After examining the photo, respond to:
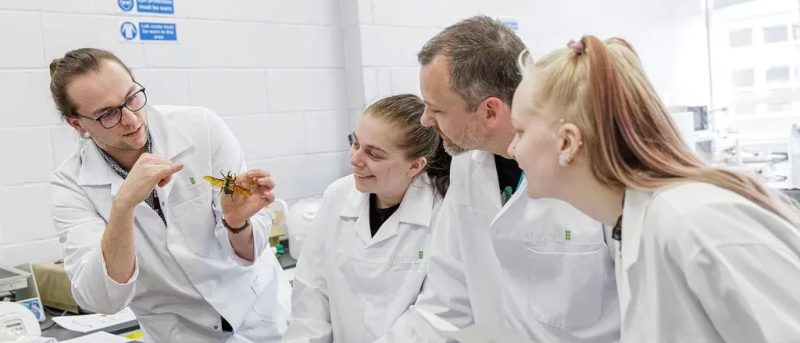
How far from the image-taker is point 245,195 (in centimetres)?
184

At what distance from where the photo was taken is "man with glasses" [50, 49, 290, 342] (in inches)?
70.1

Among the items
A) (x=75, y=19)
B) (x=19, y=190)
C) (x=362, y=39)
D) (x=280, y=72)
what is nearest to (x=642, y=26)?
(x=362, y=39)

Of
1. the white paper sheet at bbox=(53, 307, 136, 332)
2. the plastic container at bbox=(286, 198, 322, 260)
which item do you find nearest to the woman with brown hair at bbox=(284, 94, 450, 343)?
the white paper sheet at bbox=(53, 307, 136, 332)

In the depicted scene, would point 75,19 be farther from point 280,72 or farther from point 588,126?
point 588,126

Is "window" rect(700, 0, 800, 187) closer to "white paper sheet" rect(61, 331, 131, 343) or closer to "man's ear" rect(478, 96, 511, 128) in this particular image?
"man's ear" rect(478, 96, 511, 128)

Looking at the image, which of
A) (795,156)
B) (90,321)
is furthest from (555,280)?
(795,156)

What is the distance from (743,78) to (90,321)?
4691 mm

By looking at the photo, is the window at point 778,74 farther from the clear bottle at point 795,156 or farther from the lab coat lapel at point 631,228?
the lab coat lapel at point 631,228

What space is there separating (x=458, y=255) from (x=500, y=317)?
0.18m

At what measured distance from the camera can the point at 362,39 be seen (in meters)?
3.37

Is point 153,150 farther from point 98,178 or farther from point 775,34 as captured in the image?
point 775,34

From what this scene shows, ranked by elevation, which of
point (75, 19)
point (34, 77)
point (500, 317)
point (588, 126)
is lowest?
point (500, 317)

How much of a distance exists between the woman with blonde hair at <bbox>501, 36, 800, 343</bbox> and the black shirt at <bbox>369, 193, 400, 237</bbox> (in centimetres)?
85

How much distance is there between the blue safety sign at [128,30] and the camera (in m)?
2.77
